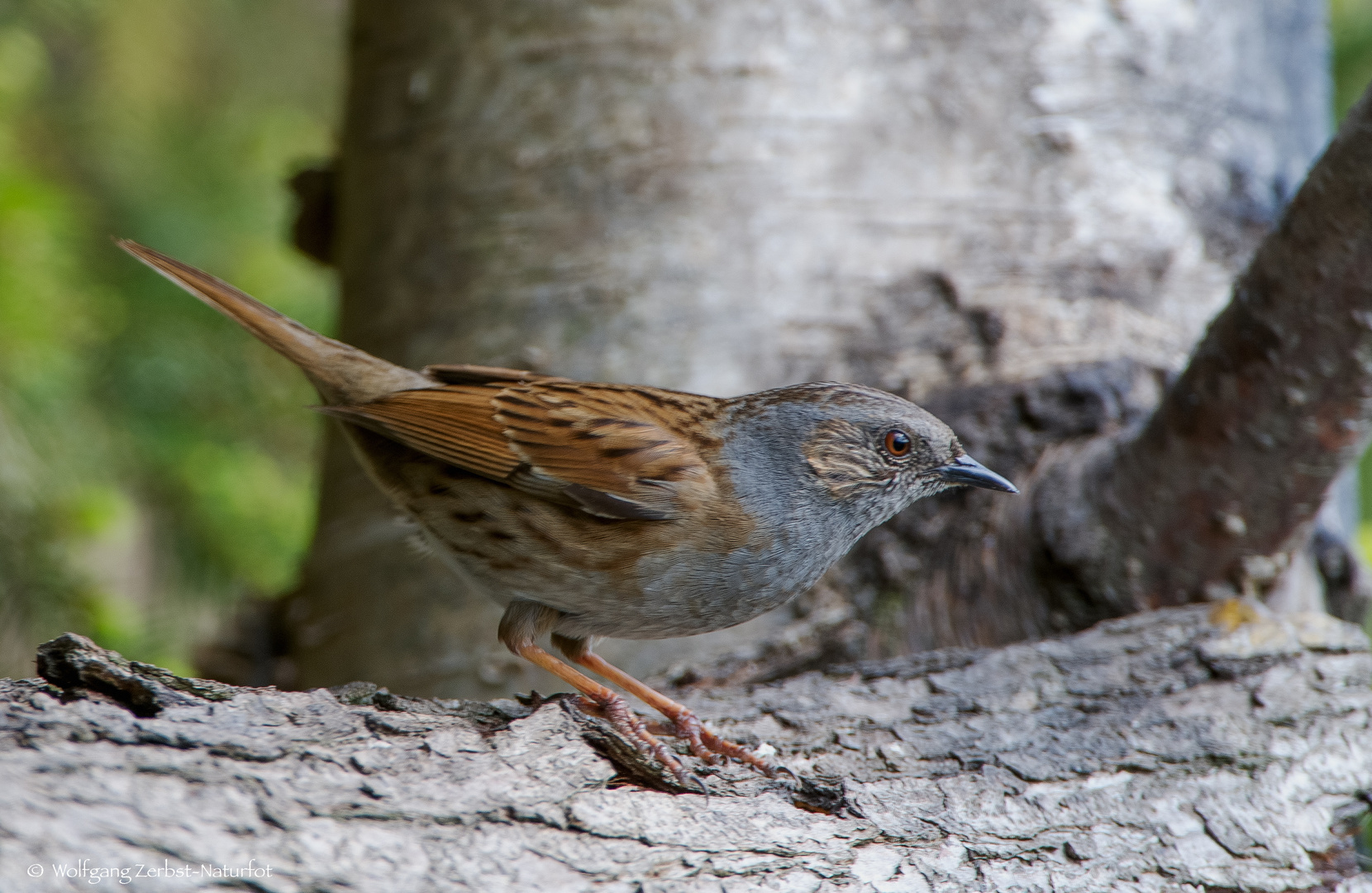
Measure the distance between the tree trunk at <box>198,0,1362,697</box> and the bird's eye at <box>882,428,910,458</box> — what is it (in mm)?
361

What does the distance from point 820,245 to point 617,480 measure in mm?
1026

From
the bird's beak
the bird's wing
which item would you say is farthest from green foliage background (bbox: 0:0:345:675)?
the bird's beak

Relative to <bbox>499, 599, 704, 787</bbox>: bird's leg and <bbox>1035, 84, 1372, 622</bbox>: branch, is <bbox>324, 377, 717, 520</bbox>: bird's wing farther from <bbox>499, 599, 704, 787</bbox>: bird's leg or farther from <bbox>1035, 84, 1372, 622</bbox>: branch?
<bbox>1035, 84, 1372, 622</bbox>: branch

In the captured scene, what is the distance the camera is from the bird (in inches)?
116

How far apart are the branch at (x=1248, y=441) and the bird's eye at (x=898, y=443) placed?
1.53ft

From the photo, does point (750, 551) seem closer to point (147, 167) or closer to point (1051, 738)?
point (1051, 738)

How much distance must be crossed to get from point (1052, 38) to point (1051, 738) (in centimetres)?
219

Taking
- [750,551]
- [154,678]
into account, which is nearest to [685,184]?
[750,551]

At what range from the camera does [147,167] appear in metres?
4.57

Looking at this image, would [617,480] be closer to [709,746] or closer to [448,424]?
[448,424]

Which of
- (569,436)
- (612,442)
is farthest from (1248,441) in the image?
(569,436)

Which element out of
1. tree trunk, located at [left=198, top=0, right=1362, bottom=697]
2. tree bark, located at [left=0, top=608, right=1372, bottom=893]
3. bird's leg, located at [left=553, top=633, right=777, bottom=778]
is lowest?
bird's leg, located at [left=553, top=633, right=777, bottom=778]

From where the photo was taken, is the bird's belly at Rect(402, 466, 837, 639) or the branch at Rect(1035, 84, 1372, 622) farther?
the bird's belly at Rect(402, 466, 837, 639)

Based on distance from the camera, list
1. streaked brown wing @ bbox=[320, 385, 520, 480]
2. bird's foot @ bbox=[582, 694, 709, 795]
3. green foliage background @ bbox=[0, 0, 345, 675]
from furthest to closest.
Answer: green foliage background @ bbox=[0, 0, 345, 675] < streaked brown wing @ bbox=[320, 385, 520, 480] < bird's foot @ bbox=[582, 694, 709, 795]
